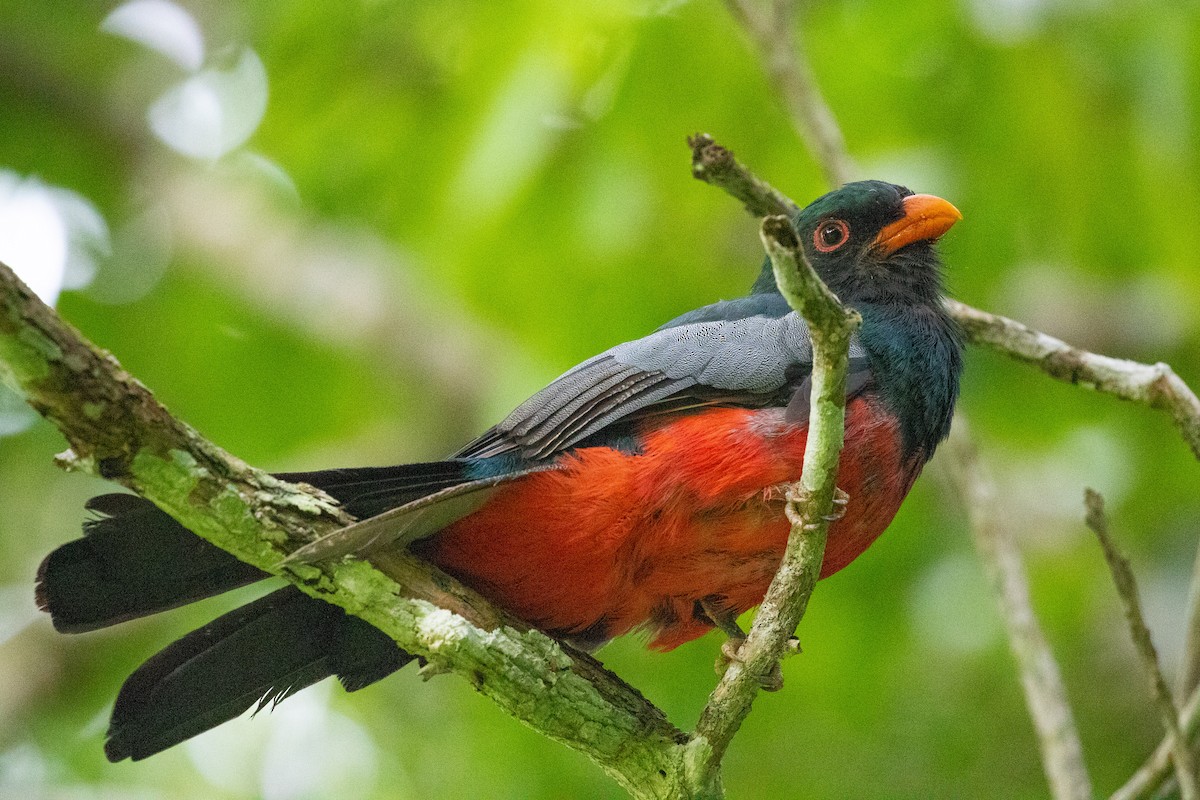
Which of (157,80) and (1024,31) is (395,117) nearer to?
(157,80)

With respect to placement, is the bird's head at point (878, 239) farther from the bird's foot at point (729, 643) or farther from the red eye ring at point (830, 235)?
the bird's foot at point (729, 643)

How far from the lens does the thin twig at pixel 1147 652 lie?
318cm

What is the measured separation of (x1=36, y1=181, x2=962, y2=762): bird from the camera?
3207 mm

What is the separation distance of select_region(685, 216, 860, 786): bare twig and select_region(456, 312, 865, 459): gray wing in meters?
0.48

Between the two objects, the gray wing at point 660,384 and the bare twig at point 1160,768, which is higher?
the gray wing at point 660,384

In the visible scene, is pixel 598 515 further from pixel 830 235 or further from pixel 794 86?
pixel 794 86

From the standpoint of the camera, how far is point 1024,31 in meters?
4.62

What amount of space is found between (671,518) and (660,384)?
388 mm

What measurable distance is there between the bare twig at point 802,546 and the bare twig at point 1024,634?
1243 millimetres

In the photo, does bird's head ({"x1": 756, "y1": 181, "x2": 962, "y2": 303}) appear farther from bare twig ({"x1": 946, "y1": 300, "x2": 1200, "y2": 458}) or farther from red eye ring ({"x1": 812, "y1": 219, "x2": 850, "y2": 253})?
bare twig ({"x1": 946, "y1": 300, "x2": 1200, "y2": 458})

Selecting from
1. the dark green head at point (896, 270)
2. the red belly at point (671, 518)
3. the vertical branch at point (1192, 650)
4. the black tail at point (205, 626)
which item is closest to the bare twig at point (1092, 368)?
the dark green head at point (896, 270)

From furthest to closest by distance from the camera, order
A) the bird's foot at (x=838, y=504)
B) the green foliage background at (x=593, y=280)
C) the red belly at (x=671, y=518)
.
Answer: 1. the green foliage background at (x=593, y=280)
2. the red belly at (x=671, y=518)
3. the bird's foot at (x=838, y=504)

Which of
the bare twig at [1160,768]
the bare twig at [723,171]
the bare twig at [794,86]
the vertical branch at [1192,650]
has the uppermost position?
the bare twig at [794,86]

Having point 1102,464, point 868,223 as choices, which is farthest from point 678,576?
point 1102,464
